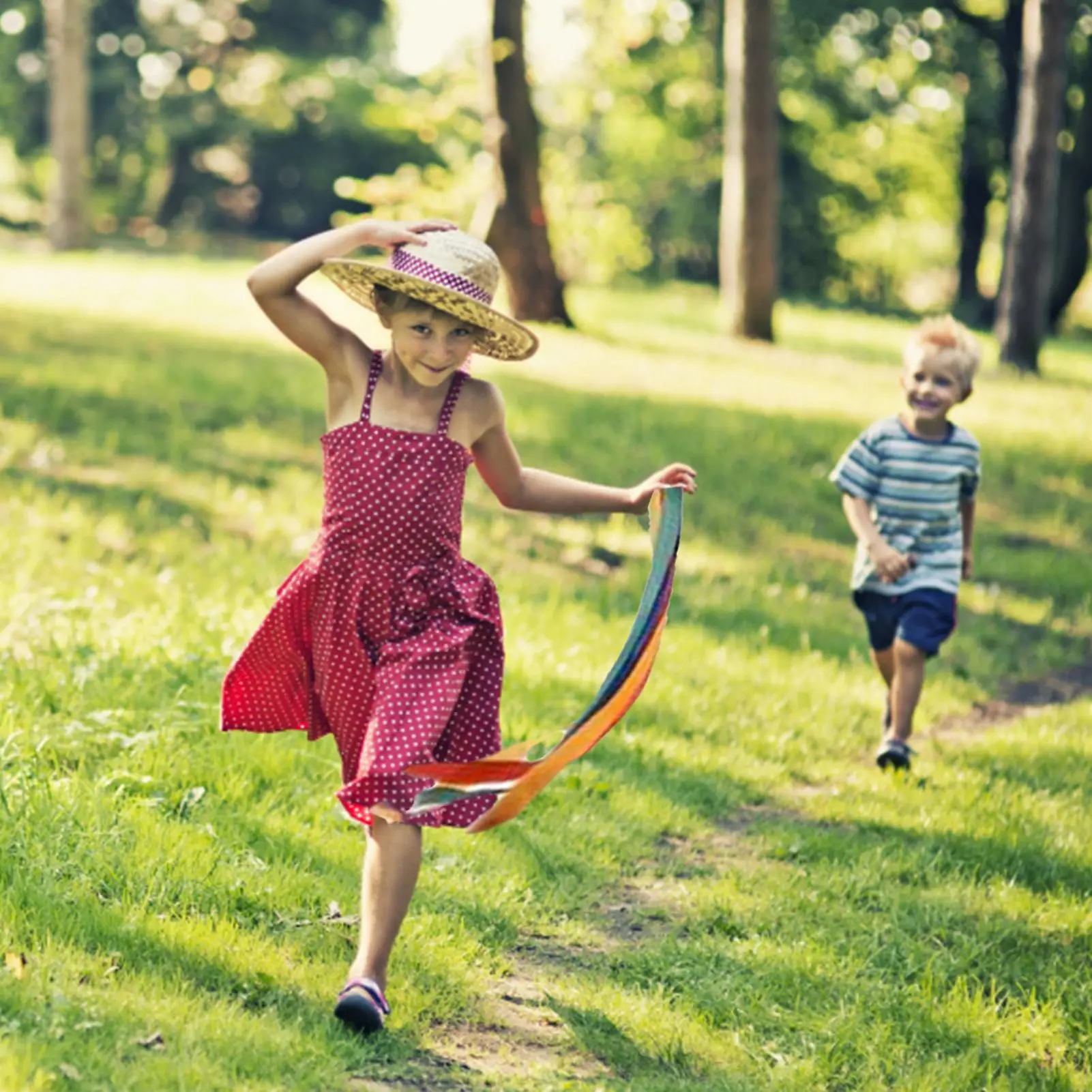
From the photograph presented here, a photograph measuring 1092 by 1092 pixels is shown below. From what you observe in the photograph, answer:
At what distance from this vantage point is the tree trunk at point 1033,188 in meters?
16.9

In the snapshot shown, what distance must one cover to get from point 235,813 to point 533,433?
732 centimetres

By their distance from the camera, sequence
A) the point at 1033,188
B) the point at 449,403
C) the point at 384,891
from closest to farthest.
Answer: the point at 384,891 < the point at 449,403 < the point at 1033,188

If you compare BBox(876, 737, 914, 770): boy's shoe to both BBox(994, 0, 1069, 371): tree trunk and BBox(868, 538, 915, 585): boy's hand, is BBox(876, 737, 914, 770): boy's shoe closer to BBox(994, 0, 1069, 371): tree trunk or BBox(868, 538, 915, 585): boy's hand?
BBox(868, 538, 915, 585): boy's hand

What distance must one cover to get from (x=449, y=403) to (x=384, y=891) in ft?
4.13

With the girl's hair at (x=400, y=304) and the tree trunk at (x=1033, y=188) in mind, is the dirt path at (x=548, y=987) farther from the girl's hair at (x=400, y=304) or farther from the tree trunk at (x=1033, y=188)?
the tree trunk at (x=1033, y=188)

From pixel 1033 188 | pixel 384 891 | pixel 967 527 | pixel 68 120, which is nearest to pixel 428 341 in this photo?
pixel 384 891

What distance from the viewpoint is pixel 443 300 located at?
13.2ft

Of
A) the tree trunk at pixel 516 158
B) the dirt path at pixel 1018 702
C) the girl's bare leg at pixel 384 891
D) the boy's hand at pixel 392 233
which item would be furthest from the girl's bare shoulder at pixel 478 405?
the tree trunk at pixel 516 158

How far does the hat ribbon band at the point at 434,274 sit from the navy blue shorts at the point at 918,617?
3.02 m

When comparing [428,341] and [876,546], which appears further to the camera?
[876,546]

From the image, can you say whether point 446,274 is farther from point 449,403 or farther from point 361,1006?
point 361,1006

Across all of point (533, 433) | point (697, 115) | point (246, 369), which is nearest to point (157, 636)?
point (533, 433)

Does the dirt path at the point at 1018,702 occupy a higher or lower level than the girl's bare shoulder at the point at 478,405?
lower

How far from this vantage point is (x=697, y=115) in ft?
124
